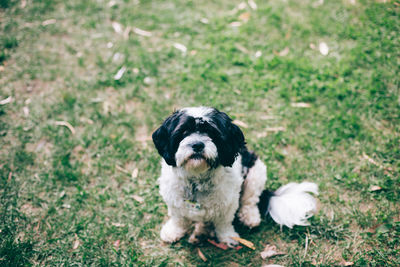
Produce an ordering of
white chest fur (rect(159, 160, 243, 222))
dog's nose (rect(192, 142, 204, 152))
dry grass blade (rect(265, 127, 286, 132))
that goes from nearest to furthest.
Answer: dog's nose (rect(192, 142, 204, 152))
white chest fur (rect(159, 160, 243, 222))
dry grass blade (rect(265, 127, 286, 132))

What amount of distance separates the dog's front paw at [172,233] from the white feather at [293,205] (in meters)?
1.04

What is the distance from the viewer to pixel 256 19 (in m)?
5.76

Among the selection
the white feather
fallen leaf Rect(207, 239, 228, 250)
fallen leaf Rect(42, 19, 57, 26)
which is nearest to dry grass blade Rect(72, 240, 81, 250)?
fallen leaf Rect(207, 239, 228, 250)

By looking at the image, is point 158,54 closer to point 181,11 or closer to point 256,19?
point 181,11

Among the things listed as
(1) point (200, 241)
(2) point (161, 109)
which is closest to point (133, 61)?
(2) point (161, 109)

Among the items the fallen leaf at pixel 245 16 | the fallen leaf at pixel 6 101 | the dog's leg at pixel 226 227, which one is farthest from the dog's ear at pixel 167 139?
the fallen leaf at pixel 245 16

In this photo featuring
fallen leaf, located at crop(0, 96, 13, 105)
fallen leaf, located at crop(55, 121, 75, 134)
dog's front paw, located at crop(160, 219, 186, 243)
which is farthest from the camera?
fallen leaf, located at crop(0, 96, 13, 105)

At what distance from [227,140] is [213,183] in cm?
50

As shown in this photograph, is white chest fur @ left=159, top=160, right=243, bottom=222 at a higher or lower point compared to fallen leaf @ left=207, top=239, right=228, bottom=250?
higher

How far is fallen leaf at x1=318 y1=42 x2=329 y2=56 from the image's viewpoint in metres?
5.14

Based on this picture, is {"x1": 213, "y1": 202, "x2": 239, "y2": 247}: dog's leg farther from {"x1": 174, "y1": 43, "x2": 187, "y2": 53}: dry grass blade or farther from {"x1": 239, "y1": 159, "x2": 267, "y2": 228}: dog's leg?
{"x1": 174, "y1": 43, "x2": 187, "y2": 53}: dry grass blade

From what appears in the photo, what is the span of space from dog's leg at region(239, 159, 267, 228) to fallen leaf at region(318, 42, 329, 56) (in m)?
2.82

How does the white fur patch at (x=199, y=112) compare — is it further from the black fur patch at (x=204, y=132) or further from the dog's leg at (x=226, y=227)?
the dog's leg at (x=226, y=227)

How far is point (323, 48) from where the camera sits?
520 cm
